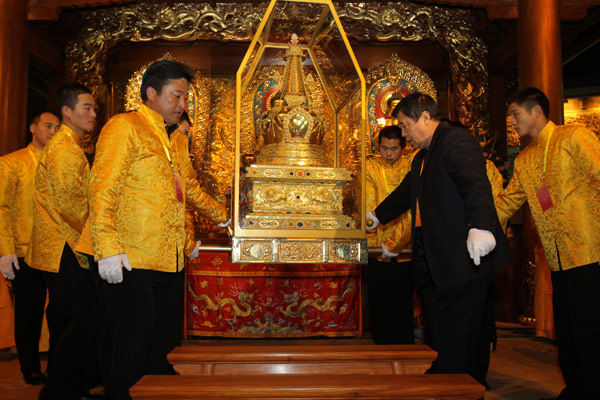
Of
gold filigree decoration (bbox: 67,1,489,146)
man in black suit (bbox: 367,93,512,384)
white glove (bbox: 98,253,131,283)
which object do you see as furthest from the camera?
gold filigree decoration (bbox: 67,1,489,146)

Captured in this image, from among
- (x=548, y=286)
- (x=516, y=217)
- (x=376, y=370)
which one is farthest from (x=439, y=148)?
(x=516, y=217)

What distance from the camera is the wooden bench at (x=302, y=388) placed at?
3.98 feet

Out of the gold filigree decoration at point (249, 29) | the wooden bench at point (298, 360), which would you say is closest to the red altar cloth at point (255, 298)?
the wooden bench at point (298, 360)

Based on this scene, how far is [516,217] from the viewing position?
18.3ft

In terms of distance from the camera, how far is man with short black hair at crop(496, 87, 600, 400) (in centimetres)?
208

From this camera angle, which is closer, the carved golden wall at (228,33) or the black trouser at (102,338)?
the black trouser at (102,338)

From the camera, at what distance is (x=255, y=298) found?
3.62 m

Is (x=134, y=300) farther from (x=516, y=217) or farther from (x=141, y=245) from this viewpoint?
(x=516, y=217)

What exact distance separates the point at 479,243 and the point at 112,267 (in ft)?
4.01

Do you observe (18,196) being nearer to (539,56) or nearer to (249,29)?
(249,29)

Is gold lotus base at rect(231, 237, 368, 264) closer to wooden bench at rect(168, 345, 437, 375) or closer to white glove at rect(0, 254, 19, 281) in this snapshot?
wooden bench at rect(168, 345, 437, 375)

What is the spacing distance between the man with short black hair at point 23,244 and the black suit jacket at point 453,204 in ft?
6.96

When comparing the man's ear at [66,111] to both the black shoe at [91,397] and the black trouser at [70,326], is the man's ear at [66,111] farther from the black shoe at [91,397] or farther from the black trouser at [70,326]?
the black shoe at [91,397]

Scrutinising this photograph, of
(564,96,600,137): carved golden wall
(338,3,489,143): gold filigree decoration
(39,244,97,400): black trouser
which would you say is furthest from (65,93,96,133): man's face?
(564,96,600,137): carved golden wall
